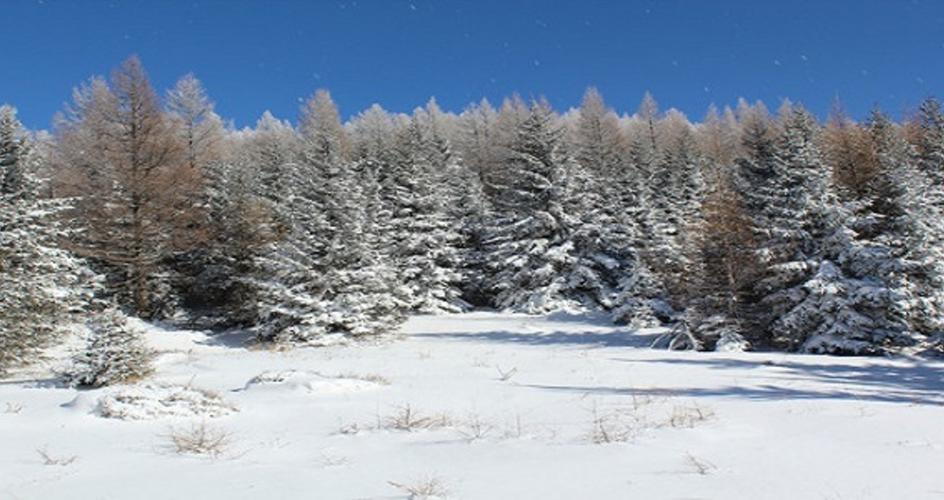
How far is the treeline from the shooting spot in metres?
21.0

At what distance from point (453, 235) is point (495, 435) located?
1133 inches

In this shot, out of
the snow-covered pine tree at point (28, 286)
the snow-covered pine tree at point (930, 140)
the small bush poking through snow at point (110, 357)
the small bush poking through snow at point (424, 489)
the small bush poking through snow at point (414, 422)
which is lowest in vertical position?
the small bush poking through snow at point (424, 489)

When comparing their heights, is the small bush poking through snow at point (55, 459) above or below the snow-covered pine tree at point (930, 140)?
below

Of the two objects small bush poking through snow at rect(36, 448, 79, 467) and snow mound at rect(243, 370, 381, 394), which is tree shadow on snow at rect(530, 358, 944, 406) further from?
small bush poking through snow at rect(36, 448, 79, 467)

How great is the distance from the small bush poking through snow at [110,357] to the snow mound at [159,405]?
3187 mm

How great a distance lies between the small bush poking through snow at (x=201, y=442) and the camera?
20.5 feet

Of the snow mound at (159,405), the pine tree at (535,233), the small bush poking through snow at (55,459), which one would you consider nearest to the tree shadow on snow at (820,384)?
the snow mound at (159,405)

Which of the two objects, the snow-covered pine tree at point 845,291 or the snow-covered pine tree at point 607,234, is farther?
the snow-covered pine tree at point 607,234

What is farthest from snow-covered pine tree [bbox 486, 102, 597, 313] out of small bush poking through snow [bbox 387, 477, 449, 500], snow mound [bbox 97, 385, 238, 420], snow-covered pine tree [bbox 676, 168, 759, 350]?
small bush poking through snow [bbox 387, 477, 449, 500]

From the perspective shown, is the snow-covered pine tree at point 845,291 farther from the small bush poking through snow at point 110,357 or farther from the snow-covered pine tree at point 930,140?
the small bush poking through snow at point 110,357

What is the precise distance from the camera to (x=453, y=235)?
35.1m

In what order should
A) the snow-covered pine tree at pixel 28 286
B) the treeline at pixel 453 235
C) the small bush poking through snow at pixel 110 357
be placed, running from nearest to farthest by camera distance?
the small bush poking through snow at pixel 110 357 → the snow-covered pine tree at pixel 28 286 → the treeline at pixel 453 235

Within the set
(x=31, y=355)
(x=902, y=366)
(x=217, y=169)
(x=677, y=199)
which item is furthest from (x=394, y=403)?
(x=677, y=199)

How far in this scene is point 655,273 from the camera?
2805cm
